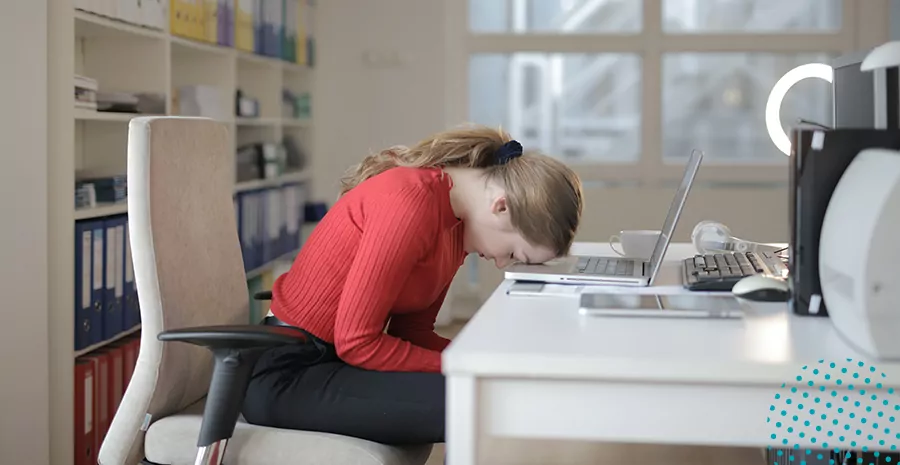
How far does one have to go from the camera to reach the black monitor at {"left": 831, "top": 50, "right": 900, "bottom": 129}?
1451mm

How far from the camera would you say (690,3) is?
17.4ft

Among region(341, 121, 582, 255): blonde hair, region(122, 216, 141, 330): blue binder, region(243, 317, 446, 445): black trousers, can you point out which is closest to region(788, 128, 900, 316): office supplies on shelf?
region(341, 121, 582, 255): blonde hair

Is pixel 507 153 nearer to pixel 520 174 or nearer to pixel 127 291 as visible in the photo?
pixel 520 174

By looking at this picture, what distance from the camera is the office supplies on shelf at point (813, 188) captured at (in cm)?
145

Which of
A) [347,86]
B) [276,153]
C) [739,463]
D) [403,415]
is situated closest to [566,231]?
[403,415]

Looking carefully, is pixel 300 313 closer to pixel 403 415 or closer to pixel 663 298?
pixel 403 415

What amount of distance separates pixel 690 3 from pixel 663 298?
4010mm

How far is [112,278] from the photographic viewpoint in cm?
300

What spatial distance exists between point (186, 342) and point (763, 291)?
832mm

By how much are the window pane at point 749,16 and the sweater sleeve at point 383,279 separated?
3.91 m

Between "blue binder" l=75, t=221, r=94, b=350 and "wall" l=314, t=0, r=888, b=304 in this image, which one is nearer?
"blue binder" l=75, t=221, r=94, b=350

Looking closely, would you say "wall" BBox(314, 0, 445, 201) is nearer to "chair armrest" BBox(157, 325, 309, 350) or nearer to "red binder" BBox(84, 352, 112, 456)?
"red binder" BBox(84, 352, 112, 456)

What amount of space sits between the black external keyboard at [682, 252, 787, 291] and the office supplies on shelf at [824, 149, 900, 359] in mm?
Answer: 437

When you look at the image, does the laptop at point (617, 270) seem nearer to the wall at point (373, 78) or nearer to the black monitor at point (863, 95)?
the black monitor at point (863, 95)
